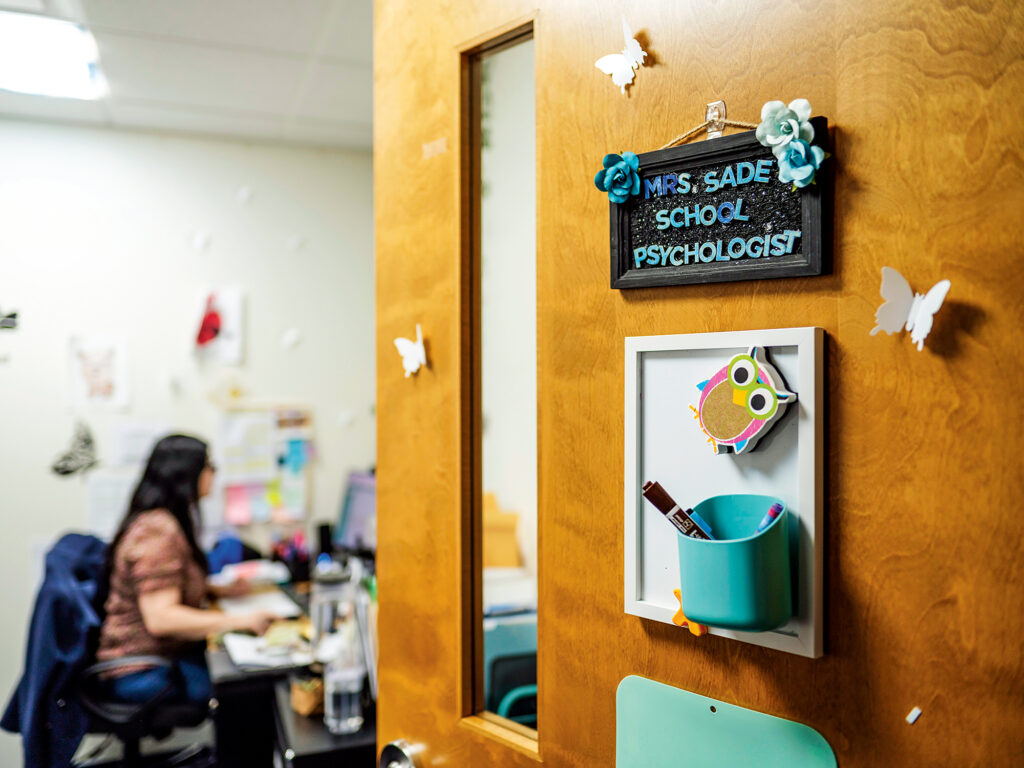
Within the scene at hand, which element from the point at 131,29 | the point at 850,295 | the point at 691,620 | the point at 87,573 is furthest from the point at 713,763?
the point at 87,573

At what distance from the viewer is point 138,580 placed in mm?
2574

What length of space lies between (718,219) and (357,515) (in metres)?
2.86

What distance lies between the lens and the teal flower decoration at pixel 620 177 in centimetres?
74

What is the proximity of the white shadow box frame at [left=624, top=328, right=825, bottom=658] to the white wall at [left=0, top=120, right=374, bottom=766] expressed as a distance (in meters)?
2.78

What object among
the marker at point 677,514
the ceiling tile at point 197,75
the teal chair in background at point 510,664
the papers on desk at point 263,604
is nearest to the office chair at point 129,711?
the papers on desk at point 263,604

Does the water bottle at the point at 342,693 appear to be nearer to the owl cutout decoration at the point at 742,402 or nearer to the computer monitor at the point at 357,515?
the owl cutout decoration at the point at 742,402

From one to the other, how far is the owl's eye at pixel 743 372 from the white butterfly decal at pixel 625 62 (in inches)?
11.5

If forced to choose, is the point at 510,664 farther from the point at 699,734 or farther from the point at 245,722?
the point at 245,722

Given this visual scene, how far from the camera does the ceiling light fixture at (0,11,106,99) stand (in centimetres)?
225

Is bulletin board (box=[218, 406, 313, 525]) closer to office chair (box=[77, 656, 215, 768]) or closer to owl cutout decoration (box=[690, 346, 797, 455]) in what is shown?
office chair (box=[77, 656, 215, 768])

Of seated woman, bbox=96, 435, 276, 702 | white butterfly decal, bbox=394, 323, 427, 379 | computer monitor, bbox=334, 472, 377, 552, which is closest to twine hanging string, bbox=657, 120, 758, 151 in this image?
white butterfly decal, bbox=394, 323, 427, 379

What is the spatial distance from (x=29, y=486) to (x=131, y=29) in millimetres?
1685

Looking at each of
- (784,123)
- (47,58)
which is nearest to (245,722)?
(47,58)

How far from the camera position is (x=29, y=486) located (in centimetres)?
294
